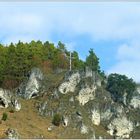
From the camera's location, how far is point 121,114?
83375 millimetres

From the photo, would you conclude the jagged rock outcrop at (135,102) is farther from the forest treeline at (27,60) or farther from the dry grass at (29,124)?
the dry grass at (29,124)

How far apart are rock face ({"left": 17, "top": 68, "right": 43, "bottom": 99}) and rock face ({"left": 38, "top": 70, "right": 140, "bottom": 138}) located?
3.70 m

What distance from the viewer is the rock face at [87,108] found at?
3002 inches

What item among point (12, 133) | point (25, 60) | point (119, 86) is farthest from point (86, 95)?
point (12, 133)

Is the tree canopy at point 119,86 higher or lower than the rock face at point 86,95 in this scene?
higher

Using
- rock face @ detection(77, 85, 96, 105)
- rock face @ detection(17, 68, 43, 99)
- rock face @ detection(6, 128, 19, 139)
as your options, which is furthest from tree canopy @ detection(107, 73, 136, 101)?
rock face @ detection(6, 128, 19, 139)

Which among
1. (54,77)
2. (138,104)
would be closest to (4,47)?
(54,77)

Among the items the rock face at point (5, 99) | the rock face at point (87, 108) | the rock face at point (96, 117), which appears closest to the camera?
the rock face at point (87, 108)

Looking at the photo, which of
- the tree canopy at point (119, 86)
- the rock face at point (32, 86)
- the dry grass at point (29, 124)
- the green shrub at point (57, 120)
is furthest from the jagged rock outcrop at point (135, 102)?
the green shrub at point (57, 120)

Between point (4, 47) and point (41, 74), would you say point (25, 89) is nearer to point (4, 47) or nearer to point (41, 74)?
point (41, 74)

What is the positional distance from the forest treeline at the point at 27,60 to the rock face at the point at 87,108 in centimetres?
824

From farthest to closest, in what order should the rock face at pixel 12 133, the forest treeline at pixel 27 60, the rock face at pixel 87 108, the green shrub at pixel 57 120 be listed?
the forest treeline at pixel 27 60 < the rock face at pixel 87 108 < the green shrub at pixel 57 120 < the rock face at pixel 12 133

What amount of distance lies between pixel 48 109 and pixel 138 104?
2303cm

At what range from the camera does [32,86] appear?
8450 centimetres
